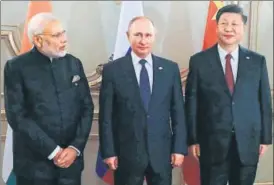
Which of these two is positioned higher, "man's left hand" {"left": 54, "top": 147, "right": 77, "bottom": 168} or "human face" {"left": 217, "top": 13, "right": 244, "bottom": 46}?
"human face" {"left": 217, "top": 13, "right": 244, "bottom": 46}

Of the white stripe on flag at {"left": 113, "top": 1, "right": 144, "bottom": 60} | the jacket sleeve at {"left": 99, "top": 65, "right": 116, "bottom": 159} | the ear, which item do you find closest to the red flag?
the white stripe on flag at {"left": 113, "top": 1, "right": 144, "bottom": 60}

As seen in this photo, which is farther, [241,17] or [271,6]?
[271,6]

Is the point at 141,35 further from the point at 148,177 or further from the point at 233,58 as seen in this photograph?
the point at 148,177

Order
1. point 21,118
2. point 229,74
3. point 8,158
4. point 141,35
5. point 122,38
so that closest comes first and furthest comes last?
point 21,118, point 141,35, point 229,74, point 8,158, point 122,38

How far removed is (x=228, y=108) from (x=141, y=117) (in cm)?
40

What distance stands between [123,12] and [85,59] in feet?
1.20

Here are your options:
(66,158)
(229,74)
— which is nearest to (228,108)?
(229,74)

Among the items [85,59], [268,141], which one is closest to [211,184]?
[268,141]

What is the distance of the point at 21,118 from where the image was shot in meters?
1.62

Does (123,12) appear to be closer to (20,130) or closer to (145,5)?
(145,5)

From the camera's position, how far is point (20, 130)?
1.62 m

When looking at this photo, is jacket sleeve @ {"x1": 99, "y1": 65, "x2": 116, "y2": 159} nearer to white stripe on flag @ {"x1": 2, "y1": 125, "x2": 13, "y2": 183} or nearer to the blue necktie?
the blue necktie

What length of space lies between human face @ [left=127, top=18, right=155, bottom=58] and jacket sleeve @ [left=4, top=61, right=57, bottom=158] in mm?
503

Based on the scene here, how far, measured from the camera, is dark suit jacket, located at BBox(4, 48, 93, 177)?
1627 mm
